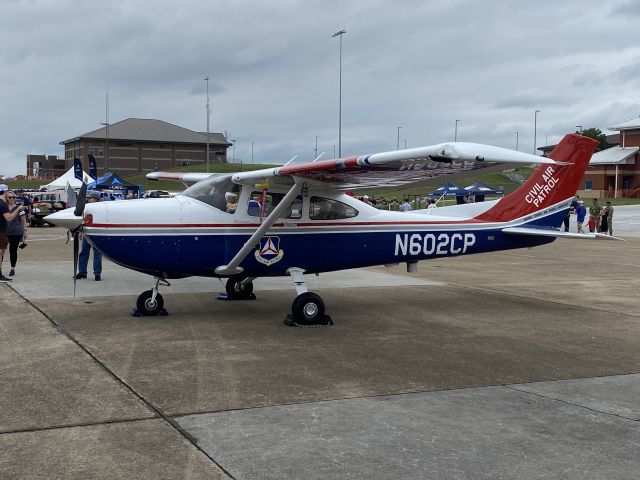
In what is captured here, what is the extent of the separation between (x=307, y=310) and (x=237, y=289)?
8.31 feet

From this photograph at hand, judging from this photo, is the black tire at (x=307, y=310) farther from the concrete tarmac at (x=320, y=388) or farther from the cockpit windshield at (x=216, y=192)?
the cockpit windshield at (x=216, y=192)

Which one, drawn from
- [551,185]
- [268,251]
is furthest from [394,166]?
[551,185]

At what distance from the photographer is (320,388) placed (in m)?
5.96

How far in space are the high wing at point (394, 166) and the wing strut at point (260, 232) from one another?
234 mm

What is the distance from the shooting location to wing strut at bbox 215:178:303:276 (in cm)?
886

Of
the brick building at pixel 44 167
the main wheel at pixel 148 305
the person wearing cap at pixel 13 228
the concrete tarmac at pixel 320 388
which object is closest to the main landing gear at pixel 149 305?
the main wheel at pixel 148 305

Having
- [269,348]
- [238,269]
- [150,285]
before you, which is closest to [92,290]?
[150,285]

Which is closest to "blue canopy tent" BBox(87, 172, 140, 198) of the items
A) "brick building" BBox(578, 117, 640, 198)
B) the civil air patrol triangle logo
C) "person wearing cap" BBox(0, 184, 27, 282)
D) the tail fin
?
"person wearing cap" BBox(0, 184, 27, 282)

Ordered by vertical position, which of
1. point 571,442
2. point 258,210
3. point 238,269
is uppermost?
point 258,210

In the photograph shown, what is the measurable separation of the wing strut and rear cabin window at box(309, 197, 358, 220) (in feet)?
2.27

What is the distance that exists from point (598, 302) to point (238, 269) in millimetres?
6402

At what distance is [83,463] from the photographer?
4133mm

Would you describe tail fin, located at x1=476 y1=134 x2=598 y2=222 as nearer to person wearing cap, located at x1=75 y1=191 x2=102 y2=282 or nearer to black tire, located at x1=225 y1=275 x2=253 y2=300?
black tire, located at x1=225 y1=275 x2=253 y2=300

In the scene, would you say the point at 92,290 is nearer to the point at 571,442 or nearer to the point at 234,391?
the point at 234,391
